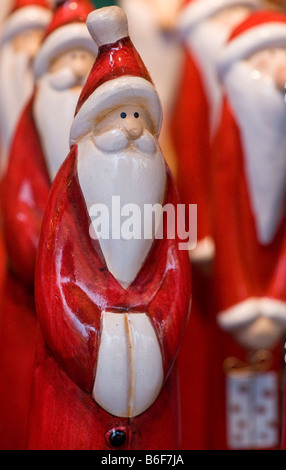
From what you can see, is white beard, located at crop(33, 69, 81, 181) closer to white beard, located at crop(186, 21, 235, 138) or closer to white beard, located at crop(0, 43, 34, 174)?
white beard, located at crop(0, 43, 34, 174)

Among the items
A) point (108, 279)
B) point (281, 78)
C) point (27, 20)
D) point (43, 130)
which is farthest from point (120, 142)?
point (27, 20)

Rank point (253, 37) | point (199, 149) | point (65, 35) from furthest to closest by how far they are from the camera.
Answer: point (199, 149), point (253, 37), point (65, 35)

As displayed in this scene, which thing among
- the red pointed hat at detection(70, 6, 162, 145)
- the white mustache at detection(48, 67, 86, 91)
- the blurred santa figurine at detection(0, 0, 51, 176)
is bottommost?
the red pointed hat at detection(70, 6, 162, 145)

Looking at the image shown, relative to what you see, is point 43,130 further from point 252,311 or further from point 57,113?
point 252,311

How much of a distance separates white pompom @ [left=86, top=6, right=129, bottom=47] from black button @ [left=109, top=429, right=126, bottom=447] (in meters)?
0.34

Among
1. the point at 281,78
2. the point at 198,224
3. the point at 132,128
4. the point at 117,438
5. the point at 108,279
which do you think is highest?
the point at 281,78

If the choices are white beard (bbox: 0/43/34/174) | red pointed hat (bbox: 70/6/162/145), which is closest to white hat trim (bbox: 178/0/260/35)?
white beard (bbox: 0/43/34/174)

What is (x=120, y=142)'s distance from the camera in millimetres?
635

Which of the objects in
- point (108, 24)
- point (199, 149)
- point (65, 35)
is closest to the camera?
point (108, 24)

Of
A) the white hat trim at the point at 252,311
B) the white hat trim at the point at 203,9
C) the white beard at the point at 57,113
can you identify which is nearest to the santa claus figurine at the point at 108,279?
the white beard at the point at 57,113

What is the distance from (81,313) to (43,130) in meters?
0.28

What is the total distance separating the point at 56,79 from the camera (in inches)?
32.7

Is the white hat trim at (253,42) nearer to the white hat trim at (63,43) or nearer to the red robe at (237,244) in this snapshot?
the red robe at (237,244)

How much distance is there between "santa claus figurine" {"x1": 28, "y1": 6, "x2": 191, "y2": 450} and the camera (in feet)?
2.08
